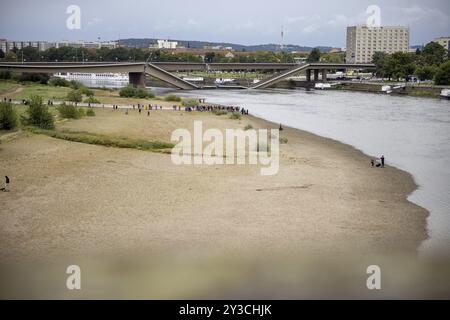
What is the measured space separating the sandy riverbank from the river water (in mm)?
490

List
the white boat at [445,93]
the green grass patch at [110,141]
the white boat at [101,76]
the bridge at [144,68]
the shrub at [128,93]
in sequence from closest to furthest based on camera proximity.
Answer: the green grass patch at [110,141], the shrub at [128,93], the white boat at [445,93], the bridge at [144,68], the white boat at [101,76]

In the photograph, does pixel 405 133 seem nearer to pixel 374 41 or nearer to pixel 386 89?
pixel 386 89

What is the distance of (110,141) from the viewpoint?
74.2 feet

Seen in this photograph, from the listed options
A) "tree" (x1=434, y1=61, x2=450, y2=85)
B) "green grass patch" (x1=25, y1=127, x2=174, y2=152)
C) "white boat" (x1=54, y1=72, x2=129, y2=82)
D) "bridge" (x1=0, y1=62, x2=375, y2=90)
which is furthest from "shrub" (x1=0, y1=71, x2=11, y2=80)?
"tree" (x1=434, y1=61, x2=450, y2=85)

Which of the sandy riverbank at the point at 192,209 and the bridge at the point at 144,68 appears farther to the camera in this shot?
the bridge at the point at 144,68

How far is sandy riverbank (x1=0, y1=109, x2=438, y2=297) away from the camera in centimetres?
1110

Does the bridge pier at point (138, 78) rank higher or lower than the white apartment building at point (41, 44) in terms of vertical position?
lower

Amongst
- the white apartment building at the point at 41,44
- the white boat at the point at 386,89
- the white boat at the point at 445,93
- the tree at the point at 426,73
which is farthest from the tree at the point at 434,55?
the white apartment building at the point at 41,44

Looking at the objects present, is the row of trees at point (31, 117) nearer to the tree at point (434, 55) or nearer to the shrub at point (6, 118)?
the shrub at point (6, 118)

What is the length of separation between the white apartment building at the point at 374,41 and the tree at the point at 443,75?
78.3m

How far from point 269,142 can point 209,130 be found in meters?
4.22

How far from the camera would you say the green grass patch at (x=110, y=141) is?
22000mm

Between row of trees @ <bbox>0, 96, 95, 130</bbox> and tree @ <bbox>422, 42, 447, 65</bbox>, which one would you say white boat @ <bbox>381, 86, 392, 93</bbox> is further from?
Result: row of trees @ <bbox>0, 96, 95, 130</bbox>

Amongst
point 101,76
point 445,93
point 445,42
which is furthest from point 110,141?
point 445,42
